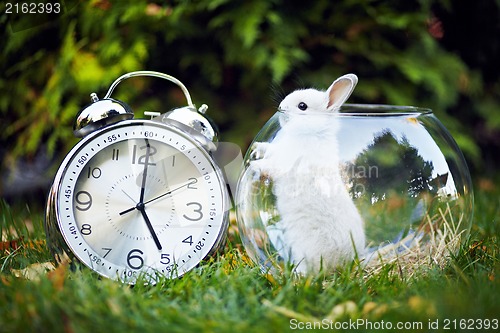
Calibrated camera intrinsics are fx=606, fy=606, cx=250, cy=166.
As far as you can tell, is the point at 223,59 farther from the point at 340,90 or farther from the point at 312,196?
the point at 312,196

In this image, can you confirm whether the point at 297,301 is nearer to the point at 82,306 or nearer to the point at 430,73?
the point at 82,306

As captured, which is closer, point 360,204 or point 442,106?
point 360,204

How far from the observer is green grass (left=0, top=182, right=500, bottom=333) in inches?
60.3

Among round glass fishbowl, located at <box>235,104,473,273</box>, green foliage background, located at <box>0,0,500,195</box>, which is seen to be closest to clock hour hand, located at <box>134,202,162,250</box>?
round glass fishbowl, located at <box>235,104,473,273</box>

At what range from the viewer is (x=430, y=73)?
11.8 ft

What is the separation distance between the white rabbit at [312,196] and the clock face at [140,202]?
24 centimetres

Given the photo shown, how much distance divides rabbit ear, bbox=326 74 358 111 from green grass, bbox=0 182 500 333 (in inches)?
21.6

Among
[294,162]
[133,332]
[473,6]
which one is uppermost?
[473,6]

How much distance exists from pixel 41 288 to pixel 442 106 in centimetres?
292

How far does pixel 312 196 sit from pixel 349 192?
124 millimetres

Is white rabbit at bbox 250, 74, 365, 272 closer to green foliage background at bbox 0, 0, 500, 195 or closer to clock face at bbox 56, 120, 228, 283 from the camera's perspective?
clock face at bbox 56, 120, 228, 283

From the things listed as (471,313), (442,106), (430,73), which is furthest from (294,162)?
(442,106)

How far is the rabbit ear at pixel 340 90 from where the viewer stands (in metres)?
1.99

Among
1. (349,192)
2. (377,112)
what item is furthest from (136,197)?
(377,112)
